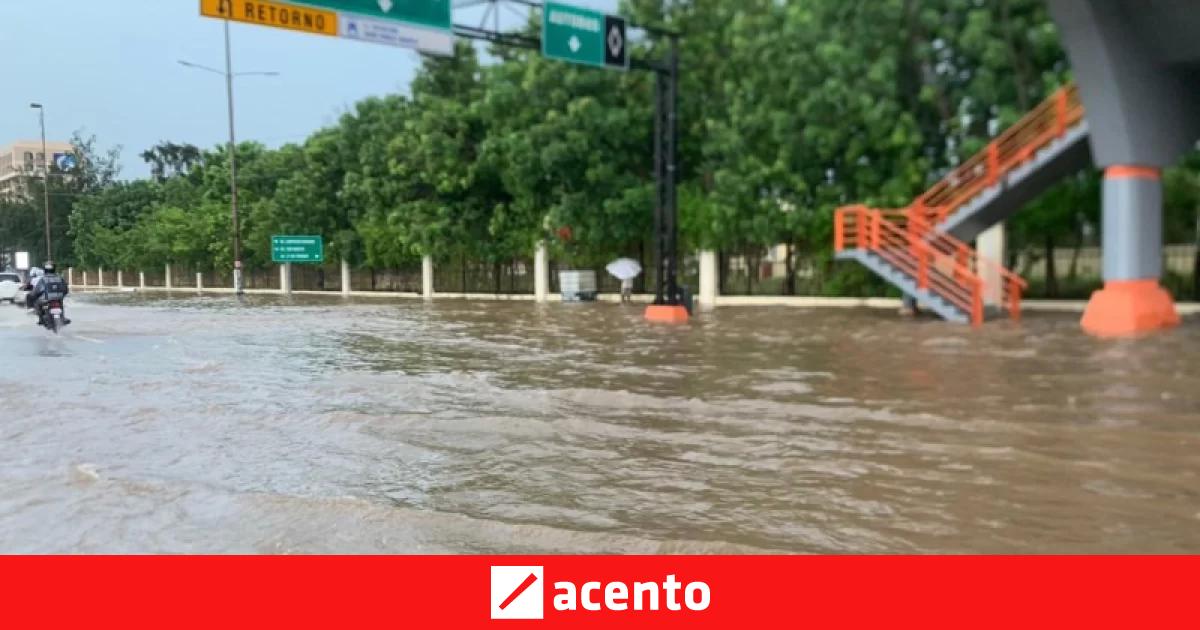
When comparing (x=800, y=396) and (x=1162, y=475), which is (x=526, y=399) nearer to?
(x=800, y=396)

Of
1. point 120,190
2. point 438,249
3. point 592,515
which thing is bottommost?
point 592,515

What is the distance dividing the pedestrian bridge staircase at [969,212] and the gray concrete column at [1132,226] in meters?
1.57

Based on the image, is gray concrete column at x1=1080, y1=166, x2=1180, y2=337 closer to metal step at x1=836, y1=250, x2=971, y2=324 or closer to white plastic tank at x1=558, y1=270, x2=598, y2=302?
metal step at x1=836, y1=250, x2=971, y2=324

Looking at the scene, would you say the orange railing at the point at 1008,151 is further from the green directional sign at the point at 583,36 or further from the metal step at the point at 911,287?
the green directional sign at the point at 583,36

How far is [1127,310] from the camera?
1567 cm

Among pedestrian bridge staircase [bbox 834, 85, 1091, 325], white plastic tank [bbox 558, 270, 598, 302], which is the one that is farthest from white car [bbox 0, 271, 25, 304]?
pedestrian bridge staircase [bbox 834, 85, 1091, 325]

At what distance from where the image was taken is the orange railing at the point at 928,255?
18.5m

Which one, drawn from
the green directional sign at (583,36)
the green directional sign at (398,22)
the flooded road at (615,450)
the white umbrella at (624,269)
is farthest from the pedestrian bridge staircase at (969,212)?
the white umbrella at (624,269)

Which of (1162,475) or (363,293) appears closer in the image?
(1162,475)

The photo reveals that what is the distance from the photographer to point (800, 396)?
31.3 ft
